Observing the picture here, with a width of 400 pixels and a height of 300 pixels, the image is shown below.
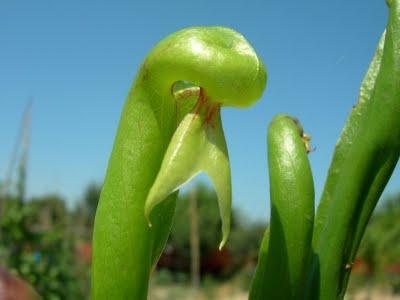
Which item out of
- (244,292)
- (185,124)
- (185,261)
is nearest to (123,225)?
(185,124)

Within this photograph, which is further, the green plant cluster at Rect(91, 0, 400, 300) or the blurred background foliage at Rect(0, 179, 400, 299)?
the blurred background foliage at Rect(0, 179, 400, 299)

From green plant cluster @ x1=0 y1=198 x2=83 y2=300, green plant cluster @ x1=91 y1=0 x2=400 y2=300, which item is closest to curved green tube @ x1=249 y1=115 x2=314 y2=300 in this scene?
green plant cluster @ x1=91 y1=0 x2=400 y2=300

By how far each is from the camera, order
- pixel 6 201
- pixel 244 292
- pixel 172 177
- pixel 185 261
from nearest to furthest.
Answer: pixel 172 177 → pixel 6 201 → pixel 244 292 → pixel 185 261

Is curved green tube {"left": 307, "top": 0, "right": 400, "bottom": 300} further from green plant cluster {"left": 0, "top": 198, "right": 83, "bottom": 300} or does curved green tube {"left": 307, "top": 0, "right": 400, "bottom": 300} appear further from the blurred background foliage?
green plant cluster {"left": 0, "top": 198, "right": 83, "bottom": 300}

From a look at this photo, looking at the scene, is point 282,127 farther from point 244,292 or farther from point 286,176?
point 244,292

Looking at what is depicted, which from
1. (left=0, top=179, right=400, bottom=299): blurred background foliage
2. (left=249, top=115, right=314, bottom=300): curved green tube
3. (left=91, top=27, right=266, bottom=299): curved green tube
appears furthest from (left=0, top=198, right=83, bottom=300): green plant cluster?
(left=249, top=115, right=314, bottom=300): curved green tube

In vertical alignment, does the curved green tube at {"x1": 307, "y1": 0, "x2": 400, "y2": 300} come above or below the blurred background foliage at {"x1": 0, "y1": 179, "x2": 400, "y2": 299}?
above

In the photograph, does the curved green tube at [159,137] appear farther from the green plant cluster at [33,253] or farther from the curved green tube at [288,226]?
the green plant cluster at [33,253]
